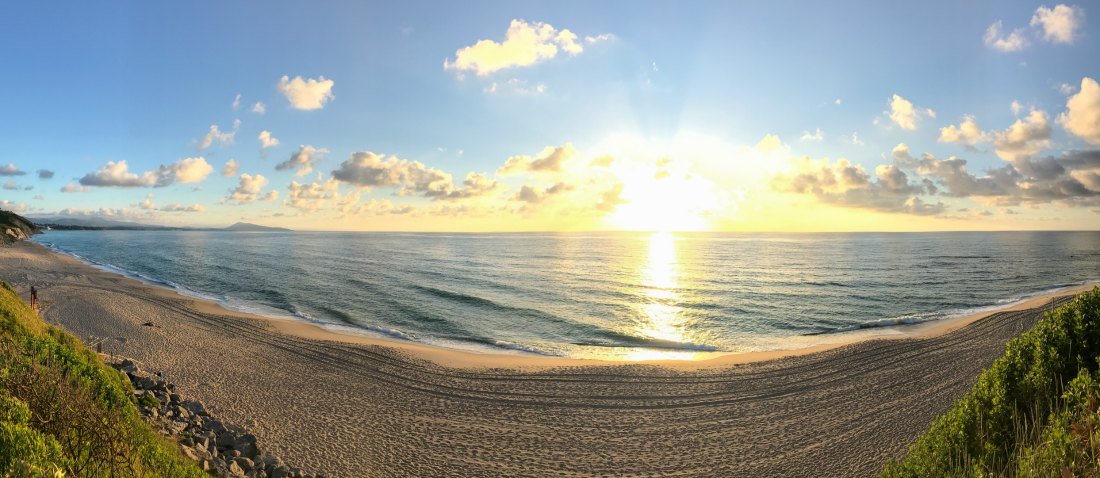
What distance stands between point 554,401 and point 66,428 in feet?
41.3

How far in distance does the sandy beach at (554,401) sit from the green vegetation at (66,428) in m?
4.03

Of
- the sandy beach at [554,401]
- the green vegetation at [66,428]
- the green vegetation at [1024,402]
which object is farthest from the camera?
the sandy beach at [554,401]

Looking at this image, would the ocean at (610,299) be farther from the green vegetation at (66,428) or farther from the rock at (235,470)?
the green vegetation at (66,428)

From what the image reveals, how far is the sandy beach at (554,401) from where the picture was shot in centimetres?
1298

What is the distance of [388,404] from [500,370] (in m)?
5.51

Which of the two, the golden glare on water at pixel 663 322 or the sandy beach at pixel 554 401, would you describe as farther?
the golden glare on water at pixel 663 322

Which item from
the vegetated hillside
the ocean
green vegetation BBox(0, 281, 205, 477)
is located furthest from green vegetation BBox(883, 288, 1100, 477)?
the vegetated hillside

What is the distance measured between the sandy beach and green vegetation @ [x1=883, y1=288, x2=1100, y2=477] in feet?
19.9

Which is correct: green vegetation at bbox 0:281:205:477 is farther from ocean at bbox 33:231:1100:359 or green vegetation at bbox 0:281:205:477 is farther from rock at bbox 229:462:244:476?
ocean at bbox 33:231:1100:359

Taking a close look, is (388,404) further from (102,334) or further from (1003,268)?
(1003,268)

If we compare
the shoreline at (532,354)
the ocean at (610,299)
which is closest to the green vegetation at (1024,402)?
the shoreline at (532,354)

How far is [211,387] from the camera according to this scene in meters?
17.5

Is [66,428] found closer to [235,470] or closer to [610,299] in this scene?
[235,470]

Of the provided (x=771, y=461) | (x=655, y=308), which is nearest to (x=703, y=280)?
(x=655, y=308)
